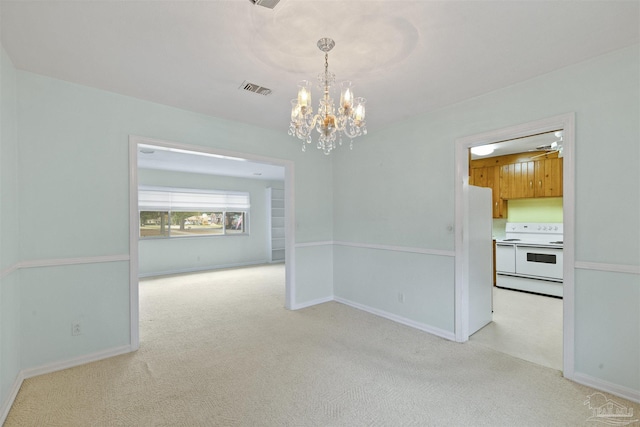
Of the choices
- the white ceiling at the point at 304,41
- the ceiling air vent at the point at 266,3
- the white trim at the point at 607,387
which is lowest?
the white trim at the point at 607,387

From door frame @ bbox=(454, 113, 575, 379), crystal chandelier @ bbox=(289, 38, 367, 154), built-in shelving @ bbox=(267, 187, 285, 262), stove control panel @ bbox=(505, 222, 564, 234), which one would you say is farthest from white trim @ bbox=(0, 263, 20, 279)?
stove control panel @ bbox=(505, 222, 564, 234)

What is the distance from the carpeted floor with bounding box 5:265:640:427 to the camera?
1.97 meters

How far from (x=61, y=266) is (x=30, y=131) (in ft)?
3.98

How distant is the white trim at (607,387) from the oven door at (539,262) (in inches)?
114

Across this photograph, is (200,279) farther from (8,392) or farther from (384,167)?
(384,167)

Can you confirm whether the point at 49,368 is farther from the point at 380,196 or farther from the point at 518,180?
the point at 518,180

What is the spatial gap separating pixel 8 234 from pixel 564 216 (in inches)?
176

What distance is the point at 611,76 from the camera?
2.24 metres

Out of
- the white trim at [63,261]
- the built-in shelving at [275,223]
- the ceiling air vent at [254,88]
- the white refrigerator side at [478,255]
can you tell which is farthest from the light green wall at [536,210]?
the white trim at [63,261]

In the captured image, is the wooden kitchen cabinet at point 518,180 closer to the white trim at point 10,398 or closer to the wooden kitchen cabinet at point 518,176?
the wooden kitchen cabinet at point 518,176

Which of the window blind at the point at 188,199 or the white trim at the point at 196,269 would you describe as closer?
the white trim at the point at 196,269

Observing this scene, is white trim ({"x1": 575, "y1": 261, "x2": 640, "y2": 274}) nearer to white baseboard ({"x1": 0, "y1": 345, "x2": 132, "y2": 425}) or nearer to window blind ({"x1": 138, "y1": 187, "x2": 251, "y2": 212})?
white baseboard ({"x1": 0, "y1": 345, "x2": 132, "y2": 425})
